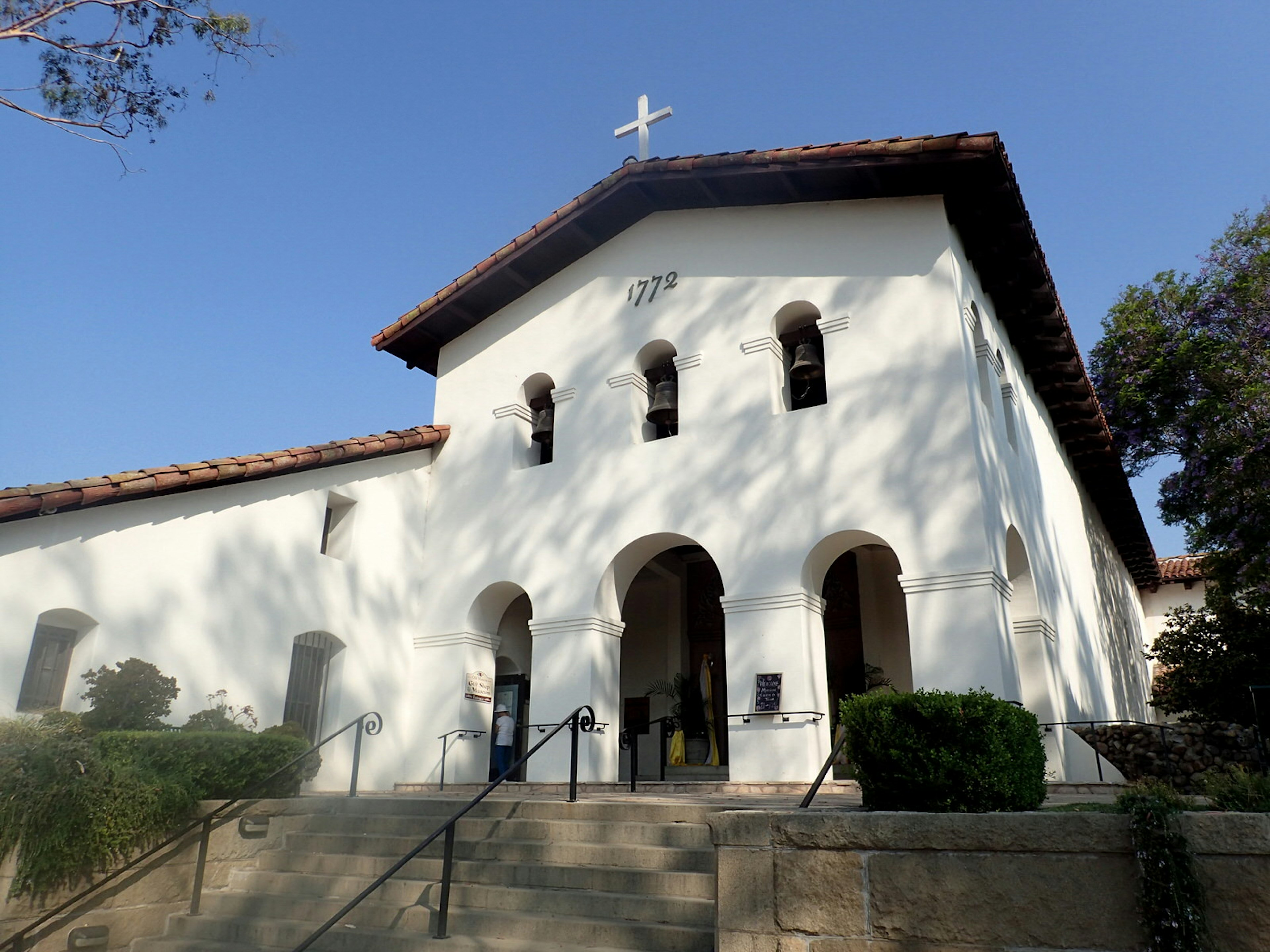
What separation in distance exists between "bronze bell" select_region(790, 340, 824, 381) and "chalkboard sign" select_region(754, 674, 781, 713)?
4021mm

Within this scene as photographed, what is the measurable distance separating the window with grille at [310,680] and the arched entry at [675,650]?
4917 mm

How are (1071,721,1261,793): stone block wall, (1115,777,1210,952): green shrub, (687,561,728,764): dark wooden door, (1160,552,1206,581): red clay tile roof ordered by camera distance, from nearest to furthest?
(1115,777,1210,952): green shrub < (1071,721,1261,793): stone block wall < (687,561,728,764): dark wooden door < (1160,552,1206,581): red clay tile roof

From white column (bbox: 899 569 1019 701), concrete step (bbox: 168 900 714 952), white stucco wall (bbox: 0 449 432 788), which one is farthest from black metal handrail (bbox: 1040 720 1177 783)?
white stucco wall (bbox: 0 449 432 788)

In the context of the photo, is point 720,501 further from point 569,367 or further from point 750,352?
point 569,367

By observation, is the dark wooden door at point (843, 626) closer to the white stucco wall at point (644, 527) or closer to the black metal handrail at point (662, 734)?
the white stucco wall at point (644, 527)

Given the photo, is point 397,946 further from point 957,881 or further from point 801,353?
point 801,353

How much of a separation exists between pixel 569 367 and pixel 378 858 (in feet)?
27.3

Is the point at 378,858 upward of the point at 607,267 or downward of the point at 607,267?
downward

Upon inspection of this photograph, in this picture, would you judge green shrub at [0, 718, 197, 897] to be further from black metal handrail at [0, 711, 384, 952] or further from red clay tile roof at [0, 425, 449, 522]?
red clay tile roof at [0, 425, 449, 522]

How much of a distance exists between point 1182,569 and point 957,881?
2547 cm

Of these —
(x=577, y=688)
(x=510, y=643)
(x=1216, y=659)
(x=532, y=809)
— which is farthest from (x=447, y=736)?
(x=1216, y=659)

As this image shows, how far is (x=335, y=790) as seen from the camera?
1288cm

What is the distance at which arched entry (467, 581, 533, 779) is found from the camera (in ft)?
47.2

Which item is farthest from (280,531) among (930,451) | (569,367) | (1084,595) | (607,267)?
(1084,595)
